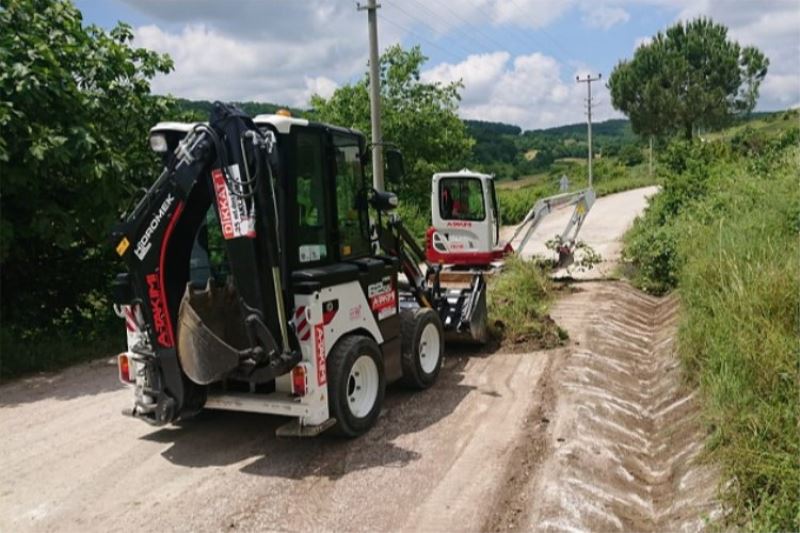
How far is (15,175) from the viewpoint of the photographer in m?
8.21

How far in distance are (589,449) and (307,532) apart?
2546 mm

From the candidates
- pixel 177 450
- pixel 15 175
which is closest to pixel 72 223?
pixel 15 175

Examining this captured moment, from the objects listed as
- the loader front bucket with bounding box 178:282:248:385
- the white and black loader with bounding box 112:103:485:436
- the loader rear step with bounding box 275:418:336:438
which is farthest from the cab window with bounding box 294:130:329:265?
the loader rear step with bounding box 275:418:336:438

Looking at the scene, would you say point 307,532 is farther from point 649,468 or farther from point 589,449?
point 649,468

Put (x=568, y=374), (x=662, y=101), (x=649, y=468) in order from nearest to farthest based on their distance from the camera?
(x=649, y=468) < (x=568, y=374) < (x=662, y=101)

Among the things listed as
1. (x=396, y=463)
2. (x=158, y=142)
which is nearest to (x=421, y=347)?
(x=396, y=463)

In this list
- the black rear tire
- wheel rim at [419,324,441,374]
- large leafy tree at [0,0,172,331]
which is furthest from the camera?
large leafy tree at [0,0,172,331]

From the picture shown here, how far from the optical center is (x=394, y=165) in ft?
22.2

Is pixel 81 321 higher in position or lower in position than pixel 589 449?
higher

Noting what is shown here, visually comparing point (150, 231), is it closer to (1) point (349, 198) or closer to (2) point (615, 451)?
(1) point (349, 198)

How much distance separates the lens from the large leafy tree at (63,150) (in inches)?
328

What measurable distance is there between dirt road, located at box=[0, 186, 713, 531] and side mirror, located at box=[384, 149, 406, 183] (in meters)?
2.31

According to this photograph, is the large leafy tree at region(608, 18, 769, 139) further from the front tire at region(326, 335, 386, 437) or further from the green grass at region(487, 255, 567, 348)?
the front tire at region(326, 335, 386, 437)

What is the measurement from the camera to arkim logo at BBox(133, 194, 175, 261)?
17.6ft
